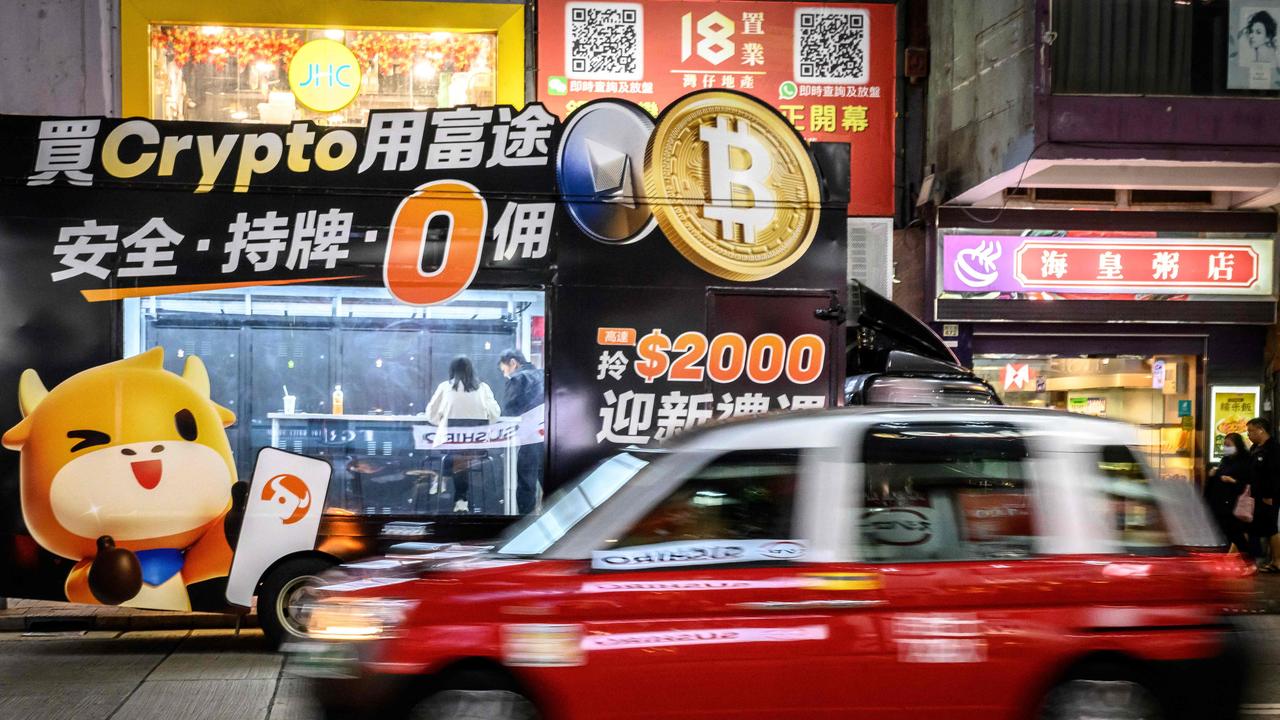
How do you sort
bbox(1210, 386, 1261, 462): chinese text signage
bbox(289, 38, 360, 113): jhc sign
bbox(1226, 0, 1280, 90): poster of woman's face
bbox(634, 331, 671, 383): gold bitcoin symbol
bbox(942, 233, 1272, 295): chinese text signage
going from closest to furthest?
bbox(634, 331, 671, 383): gold bitcoin symbol → bbox(1226, 0, 1280, 90): poster of woman's face → bbox(289, 38, 360, 113): jhc sign → bbox(942, 233, 1272, 295): chinese text signage → bbox(1210, 386, 1261, 462): chinese text signage

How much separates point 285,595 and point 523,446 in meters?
1.92

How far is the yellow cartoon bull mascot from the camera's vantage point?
7203 millimetres

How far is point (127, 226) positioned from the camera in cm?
745

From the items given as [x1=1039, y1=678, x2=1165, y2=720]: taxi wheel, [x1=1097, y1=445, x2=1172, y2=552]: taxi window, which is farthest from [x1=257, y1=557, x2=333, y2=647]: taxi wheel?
[x1=1097, y1=445, x2=1172, y2=552]: taxi window

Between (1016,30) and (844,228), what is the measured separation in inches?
218

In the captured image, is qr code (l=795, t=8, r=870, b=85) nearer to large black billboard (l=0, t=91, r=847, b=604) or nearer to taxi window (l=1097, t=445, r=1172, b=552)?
large black billboard (l=0, t=91, r=847, b=604)

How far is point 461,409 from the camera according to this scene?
7.64 metres

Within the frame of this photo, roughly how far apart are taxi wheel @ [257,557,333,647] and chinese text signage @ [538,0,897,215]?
706cm

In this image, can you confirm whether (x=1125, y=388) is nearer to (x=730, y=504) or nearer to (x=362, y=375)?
(x=362, y=375)

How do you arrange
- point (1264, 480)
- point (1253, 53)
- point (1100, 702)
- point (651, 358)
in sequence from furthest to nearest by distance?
point (1253, 53), point (1264, 480), point (651, 358), point (1100, 702)

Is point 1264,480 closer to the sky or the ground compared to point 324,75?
closer to the ground

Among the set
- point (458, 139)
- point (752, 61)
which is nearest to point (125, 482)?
point (458, 139)

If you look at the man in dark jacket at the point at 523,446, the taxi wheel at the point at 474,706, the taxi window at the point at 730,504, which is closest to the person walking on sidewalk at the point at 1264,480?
the man in dark jacket at the point at 523,446

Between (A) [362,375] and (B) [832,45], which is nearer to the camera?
(A) [362,375]
